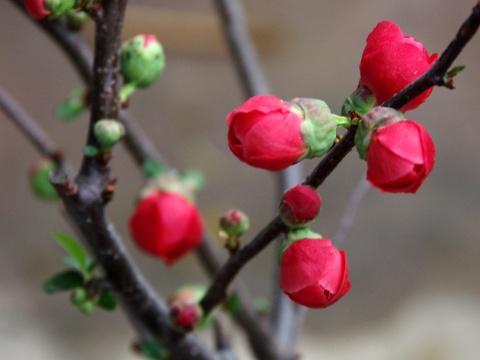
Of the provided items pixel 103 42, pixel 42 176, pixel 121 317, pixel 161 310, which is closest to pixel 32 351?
pixel 121 317

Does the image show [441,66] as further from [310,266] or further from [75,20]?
[75,20]

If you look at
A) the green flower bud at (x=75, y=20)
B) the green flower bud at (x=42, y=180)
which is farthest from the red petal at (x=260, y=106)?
the green flower bud at (x=42, y=180)

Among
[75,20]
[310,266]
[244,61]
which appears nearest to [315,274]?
[310,266]

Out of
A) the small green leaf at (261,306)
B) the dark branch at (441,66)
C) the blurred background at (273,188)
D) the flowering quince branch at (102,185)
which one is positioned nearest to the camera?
the dark branch at (441,66)

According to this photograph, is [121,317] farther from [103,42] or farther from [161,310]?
[103,42]

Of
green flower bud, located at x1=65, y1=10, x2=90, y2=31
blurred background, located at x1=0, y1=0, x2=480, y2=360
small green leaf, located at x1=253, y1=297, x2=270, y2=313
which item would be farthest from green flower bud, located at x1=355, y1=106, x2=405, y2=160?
blurred background, located at x1=0, y1=0, x2=480, y2=360

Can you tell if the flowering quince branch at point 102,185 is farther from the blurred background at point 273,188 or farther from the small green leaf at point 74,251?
the blurred background at point 273,188
